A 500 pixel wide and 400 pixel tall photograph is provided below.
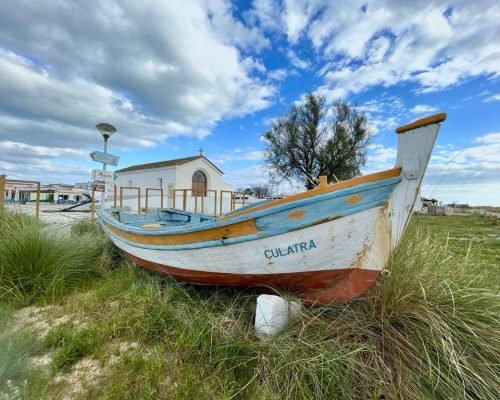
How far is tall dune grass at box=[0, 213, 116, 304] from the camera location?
392cm

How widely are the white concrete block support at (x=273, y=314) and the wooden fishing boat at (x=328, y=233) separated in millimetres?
156

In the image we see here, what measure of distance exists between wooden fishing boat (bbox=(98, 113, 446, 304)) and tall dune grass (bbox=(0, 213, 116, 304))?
106 inches

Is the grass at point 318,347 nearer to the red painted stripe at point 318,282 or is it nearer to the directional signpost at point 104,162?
the red painted stripe at point 318,282

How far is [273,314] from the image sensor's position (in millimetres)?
2566

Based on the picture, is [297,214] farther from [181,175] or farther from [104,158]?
[181,175]

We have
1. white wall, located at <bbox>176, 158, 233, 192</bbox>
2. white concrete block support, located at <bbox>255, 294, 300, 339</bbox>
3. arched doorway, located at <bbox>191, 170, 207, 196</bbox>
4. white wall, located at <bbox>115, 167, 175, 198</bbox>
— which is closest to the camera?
white concrete block support, located at <bbox>255, 294, 300, 339</bbox>

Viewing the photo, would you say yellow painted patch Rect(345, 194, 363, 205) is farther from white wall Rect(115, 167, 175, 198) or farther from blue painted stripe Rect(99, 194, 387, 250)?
white wall Rect(115, 167, 175, 198)

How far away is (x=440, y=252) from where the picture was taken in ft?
11.3

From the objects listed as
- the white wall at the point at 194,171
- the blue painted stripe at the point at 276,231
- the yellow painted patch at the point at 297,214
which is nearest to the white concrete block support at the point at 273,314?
the blue painted stripe at the point at 276,231

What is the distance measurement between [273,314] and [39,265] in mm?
3655

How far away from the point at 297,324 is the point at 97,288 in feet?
10.1

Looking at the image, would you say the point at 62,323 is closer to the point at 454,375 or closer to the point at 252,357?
the point at 252,357

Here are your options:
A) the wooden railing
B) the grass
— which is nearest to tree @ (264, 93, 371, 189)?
the wooden railing

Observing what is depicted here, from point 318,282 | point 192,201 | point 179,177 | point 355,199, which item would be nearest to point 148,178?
point 179,177
